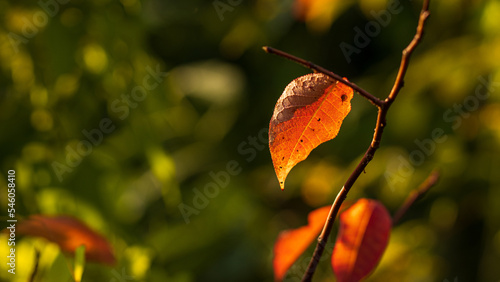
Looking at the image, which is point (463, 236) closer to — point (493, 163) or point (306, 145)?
point (493, 163)

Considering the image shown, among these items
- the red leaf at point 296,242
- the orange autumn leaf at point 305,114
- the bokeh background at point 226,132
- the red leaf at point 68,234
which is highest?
the orange autumn leaf at point 305,114

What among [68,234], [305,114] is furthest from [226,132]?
[305,114]

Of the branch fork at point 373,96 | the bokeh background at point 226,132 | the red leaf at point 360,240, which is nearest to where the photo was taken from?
the branch fork at point 373,96

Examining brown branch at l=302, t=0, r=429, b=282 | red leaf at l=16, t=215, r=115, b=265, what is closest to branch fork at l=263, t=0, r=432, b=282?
brown branch at l=302, t=0, r=429, b=282

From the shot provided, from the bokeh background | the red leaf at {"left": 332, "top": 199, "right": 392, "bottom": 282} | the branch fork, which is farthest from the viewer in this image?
the bokeh background

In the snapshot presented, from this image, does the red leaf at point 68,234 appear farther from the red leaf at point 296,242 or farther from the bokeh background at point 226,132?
the red leaf at point 296,242

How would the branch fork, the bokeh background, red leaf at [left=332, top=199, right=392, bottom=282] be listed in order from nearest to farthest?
the branch fork < red leaf at [left=332, top=199, right=392, bottom=282] < the bokeh background

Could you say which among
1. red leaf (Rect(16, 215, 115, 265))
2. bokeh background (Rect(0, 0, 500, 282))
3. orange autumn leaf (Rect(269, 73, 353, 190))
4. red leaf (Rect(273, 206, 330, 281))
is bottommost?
bokeh background (Rect(0, 0, 500, 282))

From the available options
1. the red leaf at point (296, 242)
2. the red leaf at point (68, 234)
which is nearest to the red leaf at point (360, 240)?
the red leaf at point (296, 242)

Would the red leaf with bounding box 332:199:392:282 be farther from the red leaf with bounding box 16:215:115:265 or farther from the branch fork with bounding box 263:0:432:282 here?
the red leaf with bounding box 16:215:115:265
